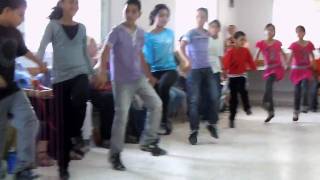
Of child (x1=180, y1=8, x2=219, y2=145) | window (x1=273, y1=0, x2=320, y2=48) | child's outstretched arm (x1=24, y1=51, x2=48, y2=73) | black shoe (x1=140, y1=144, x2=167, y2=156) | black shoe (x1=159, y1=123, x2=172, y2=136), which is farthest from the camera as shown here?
window (x1=273, y1=0, x2=320, y2=48)

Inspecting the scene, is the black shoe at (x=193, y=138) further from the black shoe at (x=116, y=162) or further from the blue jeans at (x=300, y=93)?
the blue jeans at (x=300, y=93)

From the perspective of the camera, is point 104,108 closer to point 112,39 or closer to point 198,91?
point 198,91

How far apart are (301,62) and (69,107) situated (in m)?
4.42

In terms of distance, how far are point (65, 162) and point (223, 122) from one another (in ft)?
11.5

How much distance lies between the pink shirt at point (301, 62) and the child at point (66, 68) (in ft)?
14.0

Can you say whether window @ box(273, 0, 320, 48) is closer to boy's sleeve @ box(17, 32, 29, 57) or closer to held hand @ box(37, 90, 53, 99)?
held hand @ box(37, 90, 53, 99)

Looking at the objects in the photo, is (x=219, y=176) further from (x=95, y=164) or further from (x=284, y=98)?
(x=284, y=98)

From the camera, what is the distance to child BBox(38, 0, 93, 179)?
12.8 ft

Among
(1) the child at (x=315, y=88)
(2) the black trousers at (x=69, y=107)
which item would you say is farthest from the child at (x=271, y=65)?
(2) the black trousers at (x=69, y=107)

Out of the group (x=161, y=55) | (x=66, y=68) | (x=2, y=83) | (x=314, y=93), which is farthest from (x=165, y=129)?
(x=314, y=93)

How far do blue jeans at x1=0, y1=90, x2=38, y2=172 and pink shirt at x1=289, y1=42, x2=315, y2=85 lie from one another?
190 inches

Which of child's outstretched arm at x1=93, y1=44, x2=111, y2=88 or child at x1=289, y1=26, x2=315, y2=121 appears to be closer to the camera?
child's outstretched arm at x1=93, y1=44, x2=111, y2=88

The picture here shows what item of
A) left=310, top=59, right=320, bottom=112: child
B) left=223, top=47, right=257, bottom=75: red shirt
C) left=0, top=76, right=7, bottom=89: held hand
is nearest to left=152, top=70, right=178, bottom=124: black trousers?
left=223, top=47, right=257, bottom=75: red shirt

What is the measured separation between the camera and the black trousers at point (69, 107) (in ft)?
12.8
